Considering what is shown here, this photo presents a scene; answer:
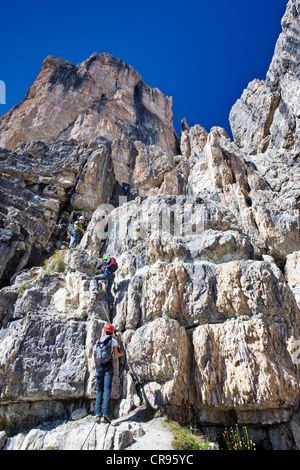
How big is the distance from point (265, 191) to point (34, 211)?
58.8 ft

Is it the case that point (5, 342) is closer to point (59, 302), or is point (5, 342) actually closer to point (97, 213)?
point (59, 302)

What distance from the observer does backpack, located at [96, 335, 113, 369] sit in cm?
876

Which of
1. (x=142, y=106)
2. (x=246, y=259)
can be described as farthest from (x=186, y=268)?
(x=142, y=106)

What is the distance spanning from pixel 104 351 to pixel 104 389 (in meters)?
1.05

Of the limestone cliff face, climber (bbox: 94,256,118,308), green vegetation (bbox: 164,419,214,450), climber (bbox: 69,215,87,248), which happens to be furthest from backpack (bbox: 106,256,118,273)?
climber (bbox: 69,215,87,248)

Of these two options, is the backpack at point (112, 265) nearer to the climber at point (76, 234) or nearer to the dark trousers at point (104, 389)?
the dark trousers at point (104, 389)

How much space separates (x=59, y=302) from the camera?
1187 centimetres

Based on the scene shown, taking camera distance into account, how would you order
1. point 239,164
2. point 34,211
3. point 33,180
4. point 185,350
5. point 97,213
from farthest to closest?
1. point 239,164
2. point 33,180
3. point 34,211
4. point 97,213
5. point 185,350

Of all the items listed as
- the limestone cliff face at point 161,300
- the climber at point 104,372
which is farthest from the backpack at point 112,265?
the climber at point 104,372

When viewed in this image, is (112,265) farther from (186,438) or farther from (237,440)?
(237,440)

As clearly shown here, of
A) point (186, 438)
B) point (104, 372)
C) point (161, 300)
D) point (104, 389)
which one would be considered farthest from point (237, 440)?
point (161, 300)

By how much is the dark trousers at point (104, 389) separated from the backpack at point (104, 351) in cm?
31

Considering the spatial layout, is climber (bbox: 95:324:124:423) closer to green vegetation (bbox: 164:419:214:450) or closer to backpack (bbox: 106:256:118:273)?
green vegetation (bbox: 164:419:214:450)

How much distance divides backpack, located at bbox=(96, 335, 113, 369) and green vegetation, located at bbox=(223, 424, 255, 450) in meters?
4.23
